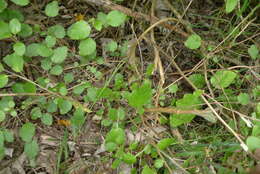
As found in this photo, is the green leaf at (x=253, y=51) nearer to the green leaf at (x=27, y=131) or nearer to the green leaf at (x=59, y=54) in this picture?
the green leaf at (x=59, y=54)

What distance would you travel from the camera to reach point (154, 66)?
5.31 feet

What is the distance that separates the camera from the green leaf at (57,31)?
166 cm

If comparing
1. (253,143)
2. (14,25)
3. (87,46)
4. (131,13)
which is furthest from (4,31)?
(253,143)

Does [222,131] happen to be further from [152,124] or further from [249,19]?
[249,19]

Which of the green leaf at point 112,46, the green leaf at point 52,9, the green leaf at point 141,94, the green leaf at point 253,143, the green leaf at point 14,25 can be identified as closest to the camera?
the green leaf at point 253,143

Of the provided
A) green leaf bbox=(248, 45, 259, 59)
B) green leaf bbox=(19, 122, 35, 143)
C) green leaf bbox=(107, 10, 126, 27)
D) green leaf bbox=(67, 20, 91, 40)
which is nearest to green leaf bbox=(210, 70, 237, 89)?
green leaf bbox=(248, 45, 259, 59)

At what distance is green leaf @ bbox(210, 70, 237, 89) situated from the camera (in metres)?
1.63

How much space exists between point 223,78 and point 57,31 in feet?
2.75

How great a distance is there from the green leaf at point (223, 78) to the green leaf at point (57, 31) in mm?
763

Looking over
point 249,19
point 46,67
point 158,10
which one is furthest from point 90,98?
point 249,19

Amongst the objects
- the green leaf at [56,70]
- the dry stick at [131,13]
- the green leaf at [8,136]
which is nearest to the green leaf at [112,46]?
the dry stick at [131,13]

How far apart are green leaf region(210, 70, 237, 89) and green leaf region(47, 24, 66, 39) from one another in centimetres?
76

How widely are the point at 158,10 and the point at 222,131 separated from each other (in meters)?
0.73

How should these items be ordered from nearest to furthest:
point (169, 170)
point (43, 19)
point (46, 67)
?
point (169, 170) → point (46, 67) → point (43, 19)
